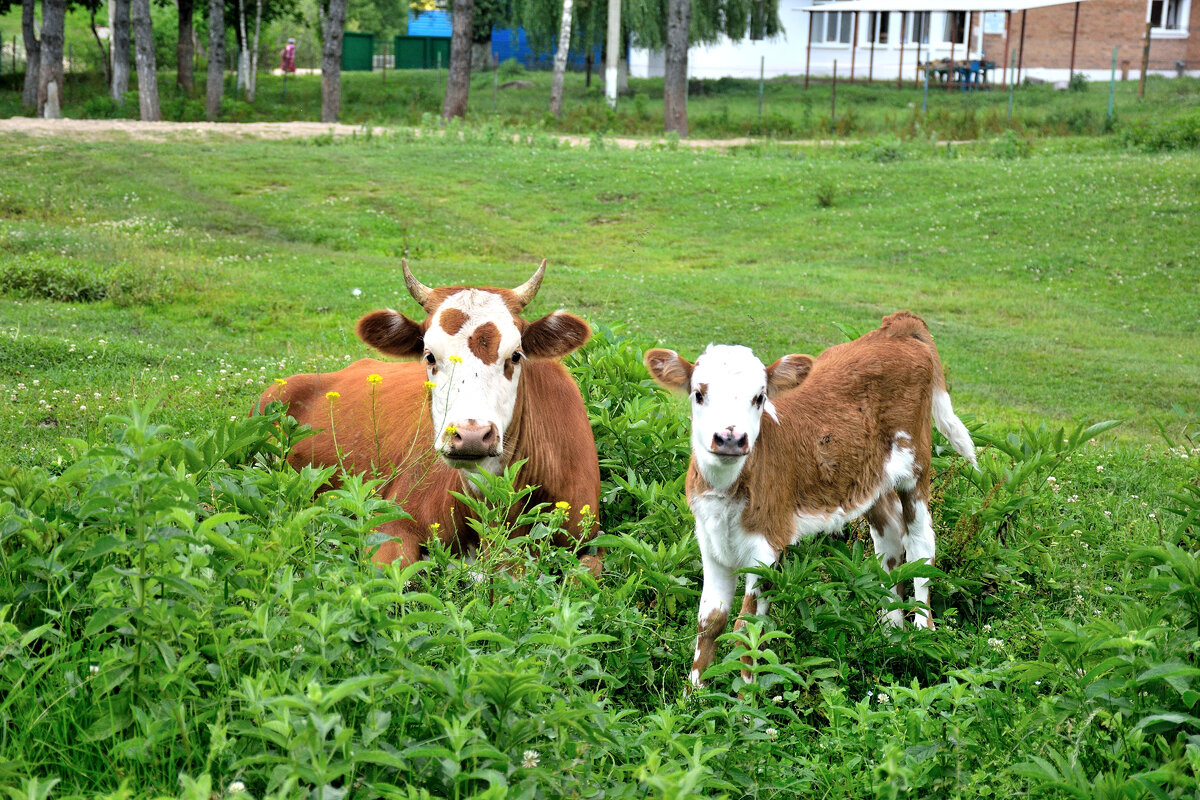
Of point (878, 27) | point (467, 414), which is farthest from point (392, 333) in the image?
point (878, 27)

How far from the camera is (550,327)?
562 cm

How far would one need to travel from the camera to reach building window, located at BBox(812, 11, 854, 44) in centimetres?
4775

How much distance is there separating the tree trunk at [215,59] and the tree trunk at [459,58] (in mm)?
8301

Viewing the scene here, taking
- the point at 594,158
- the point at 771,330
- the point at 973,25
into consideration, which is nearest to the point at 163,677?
the point at 771,330

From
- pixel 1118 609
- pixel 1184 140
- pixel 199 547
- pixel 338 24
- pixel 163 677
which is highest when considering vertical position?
pixel 338 24

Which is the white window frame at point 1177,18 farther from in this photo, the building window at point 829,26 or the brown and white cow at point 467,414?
the brown and white cow at point 467,414

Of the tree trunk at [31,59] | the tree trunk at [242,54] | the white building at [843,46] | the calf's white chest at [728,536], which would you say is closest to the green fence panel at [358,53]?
the tree trunk at [242,54]

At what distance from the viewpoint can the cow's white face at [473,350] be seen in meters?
4.82

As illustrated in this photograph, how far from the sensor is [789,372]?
499 centimetres

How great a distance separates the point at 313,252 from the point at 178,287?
12.9 feet

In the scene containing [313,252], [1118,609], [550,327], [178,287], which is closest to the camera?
[1118,609]

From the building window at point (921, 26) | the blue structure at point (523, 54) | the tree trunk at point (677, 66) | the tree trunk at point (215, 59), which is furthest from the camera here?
the blue structure at point (523, 54)

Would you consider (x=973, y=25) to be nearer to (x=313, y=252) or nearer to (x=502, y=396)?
(x=313, y=252)

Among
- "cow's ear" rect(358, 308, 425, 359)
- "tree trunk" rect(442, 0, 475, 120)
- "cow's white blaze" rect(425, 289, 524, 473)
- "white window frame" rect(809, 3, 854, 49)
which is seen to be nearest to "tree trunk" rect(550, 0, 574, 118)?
"tree trunk" rect(442, 0, 475, 120)
